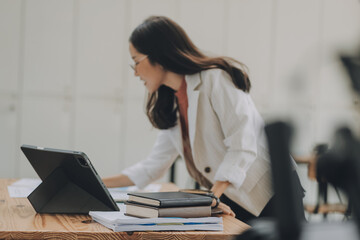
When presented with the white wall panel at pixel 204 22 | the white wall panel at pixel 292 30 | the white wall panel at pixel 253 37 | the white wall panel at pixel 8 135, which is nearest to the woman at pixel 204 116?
the white wall panel at pixel 8 135

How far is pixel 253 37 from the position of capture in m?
4.44

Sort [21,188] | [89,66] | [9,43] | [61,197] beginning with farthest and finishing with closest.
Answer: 1. [89,66]
2. [9,43]
3. [21,188]
4. [61,197]

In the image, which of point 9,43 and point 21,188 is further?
point 9,43

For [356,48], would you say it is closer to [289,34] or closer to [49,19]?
[49,19]

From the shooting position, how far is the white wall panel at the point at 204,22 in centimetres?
427

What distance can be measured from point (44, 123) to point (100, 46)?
797 millimetres

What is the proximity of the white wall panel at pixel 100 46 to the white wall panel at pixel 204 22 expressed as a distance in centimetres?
55

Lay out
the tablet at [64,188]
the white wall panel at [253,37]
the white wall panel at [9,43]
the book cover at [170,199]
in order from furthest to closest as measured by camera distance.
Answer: the white wall panel at [253,37] < the white wall panel at [9,43] < the tablet at [64,188] < the book cover at [170,199]

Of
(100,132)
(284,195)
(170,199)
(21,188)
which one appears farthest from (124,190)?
(100,132)

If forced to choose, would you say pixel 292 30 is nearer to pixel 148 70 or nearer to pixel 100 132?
pixel 100 132

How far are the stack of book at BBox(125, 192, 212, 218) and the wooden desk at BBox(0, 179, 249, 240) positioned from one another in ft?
0.23

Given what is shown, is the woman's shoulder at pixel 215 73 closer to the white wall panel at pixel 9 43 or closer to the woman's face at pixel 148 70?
the woman's face at pixel 148 70

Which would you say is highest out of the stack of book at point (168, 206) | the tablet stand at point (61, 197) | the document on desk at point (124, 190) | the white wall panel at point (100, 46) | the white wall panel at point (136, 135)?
the white wall panel at point (100, 46)

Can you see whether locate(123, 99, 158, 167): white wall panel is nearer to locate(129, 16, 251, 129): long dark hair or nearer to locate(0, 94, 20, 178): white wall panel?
locate(0, 94, 20, 178): white wall panel
